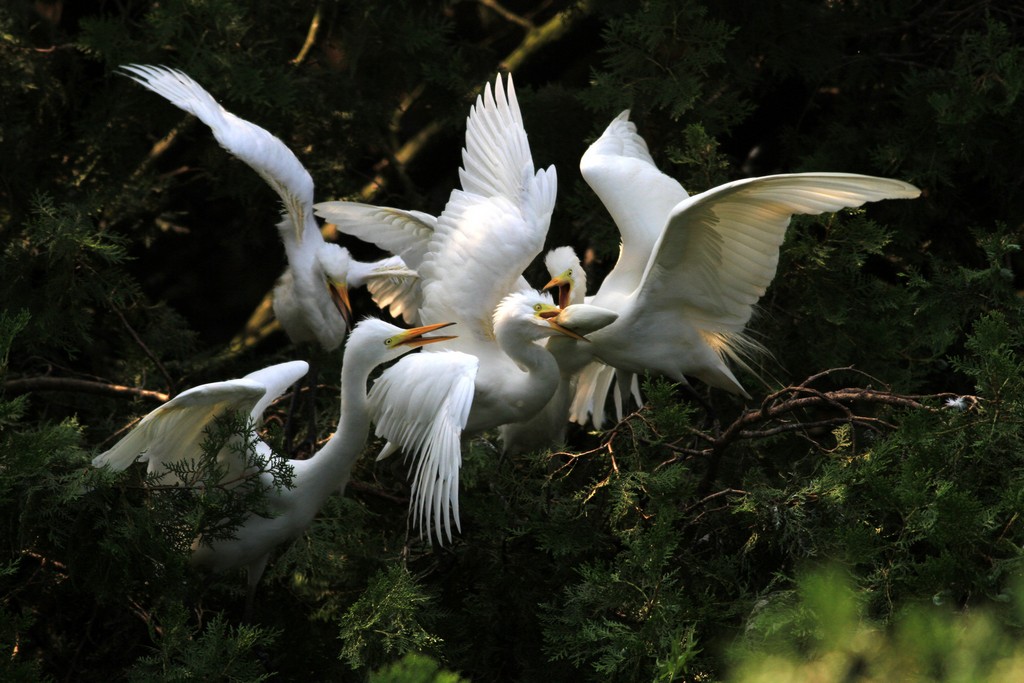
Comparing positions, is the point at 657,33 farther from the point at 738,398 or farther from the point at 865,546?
the point at 865,546

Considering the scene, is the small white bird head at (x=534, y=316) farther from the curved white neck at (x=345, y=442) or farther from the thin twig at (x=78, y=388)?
the thin twig at (x=78, y=388)

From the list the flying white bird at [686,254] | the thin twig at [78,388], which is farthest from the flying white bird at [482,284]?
the thin twig at [78,388]

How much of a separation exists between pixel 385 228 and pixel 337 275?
38 centimetres

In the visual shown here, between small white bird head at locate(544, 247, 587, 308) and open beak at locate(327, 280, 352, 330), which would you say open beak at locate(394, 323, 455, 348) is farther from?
open beak at locate(327, 280, 352, 330)

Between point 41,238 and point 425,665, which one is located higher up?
point 425,665

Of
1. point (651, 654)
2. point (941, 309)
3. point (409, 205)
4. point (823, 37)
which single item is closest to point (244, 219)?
point (409, 205)

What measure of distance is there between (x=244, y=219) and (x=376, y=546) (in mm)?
2401

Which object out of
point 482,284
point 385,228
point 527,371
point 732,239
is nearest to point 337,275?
point 385,228

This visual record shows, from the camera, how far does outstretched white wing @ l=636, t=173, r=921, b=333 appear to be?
Result: 2.81m

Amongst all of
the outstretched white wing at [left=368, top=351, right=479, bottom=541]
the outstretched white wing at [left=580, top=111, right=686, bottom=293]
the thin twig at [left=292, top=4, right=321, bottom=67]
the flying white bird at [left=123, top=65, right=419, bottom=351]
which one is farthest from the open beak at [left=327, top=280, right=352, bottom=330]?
the outstretched white wing at [left=368, top=351, right=479, bottom=541]

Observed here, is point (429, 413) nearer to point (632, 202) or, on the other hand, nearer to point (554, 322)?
point (554, 322)

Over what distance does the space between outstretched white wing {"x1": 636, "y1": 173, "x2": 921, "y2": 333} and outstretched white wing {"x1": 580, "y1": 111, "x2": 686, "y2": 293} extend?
265mm

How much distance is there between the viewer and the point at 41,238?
11.1ft

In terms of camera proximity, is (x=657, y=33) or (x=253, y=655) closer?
(x=253, y=655)
